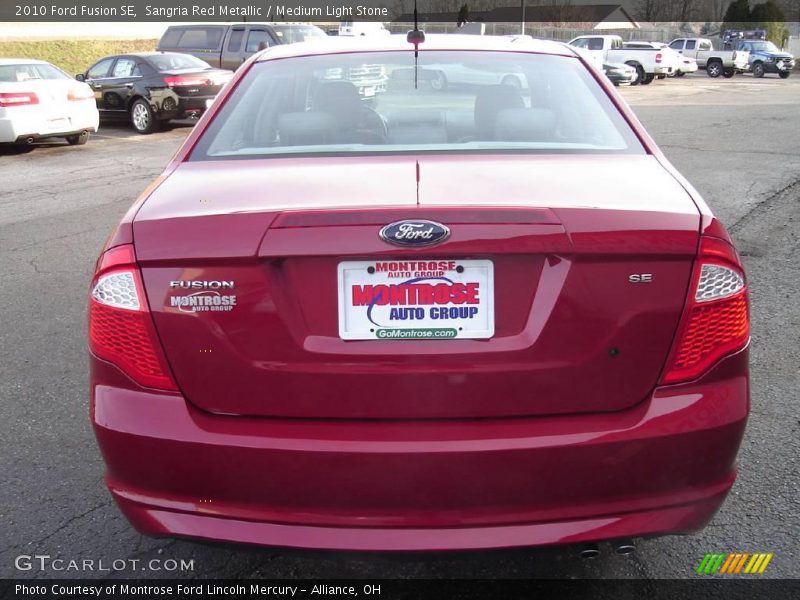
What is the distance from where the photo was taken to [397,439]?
6.70 feet

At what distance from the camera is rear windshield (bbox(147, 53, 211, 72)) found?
1580 centimetres

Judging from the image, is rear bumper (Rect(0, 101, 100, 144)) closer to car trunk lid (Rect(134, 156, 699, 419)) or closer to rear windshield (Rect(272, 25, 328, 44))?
rear windshield (Rect(272, 25, 328, 44))

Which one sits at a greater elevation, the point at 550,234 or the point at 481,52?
the point at 481,52

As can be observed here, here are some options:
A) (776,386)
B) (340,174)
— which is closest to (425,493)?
(340,174)

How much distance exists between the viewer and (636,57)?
1355 inches

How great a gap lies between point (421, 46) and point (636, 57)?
33.6m

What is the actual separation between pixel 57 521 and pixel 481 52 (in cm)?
243

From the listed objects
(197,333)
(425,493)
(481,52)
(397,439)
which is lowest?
(425,493)

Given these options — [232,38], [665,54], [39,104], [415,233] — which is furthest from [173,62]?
[665,54]

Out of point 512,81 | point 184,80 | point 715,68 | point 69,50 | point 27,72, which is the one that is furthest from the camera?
point 69,50

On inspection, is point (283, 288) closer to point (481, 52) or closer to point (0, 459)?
point (481, 52)

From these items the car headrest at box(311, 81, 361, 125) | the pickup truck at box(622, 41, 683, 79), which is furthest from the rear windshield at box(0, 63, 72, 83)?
the pickup truck at box(622, 41, 683, 79)

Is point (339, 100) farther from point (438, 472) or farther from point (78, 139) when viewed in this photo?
point (78, 139)

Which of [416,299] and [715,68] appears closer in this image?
[416,299]
